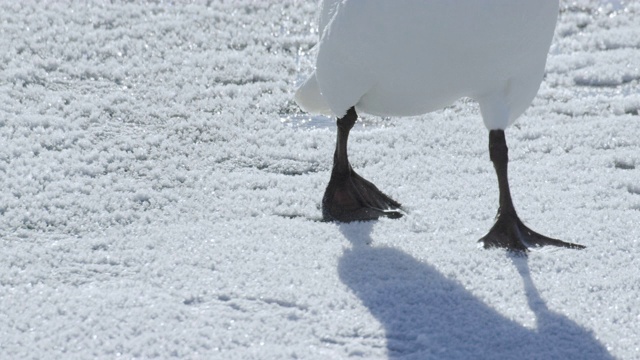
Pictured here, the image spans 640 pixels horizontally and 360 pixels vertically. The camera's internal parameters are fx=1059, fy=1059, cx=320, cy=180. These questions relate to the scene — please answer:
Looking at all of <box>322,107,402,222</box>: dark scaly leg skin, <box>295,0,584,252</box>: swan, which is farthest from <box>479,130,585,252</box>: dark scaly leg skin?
<box>322,107,402,222</box>: dark scaly leg skin

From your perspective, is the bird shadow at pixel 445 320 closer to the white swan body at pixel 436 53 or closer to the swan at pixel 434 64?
the swan at pixel 434 64

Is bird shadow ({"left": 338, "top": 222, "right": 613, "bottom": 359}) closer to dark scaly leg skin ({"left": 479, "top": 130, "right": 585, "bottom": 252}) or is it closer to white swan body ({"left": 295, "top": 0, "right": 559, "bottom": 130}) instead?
dark scaly leg skin ({"left": 479, "top": 130, "right": 585, "bottom": 252})

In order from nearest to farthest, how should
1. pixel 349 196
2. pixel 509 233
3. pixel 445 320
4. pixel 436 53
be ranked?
pixel 445 320 < pixel 436 53 < pixel 509 233 < pixel 349 196

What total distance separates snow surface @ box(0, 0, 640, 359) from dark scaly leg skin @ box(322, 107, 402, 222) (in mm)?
A: 89

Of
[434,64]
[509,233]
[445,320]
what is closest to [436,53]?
[434,64]

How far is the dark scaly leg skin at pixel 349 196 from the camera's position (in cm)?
396

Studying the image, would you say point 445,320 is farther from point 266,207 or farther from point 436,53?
point 266,207

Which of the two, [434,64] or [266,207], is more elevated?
[434,64]

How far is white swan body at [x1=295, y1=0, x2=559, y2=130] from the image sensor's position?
3.40 metres

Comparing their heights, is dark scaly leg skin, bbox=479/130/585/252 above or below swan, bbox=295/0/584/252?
below

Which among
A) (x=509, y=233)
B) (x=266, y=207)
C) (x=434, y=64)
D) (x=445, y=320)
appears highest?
(x=434, y=64)

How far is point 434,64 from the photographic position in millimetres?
3516

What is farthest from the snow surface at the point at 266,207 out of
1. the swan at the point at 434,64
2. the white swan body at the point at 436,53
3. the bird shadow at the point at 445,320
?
the white swan body at the point at 436,53

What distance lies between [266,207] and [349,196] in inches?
12.6
